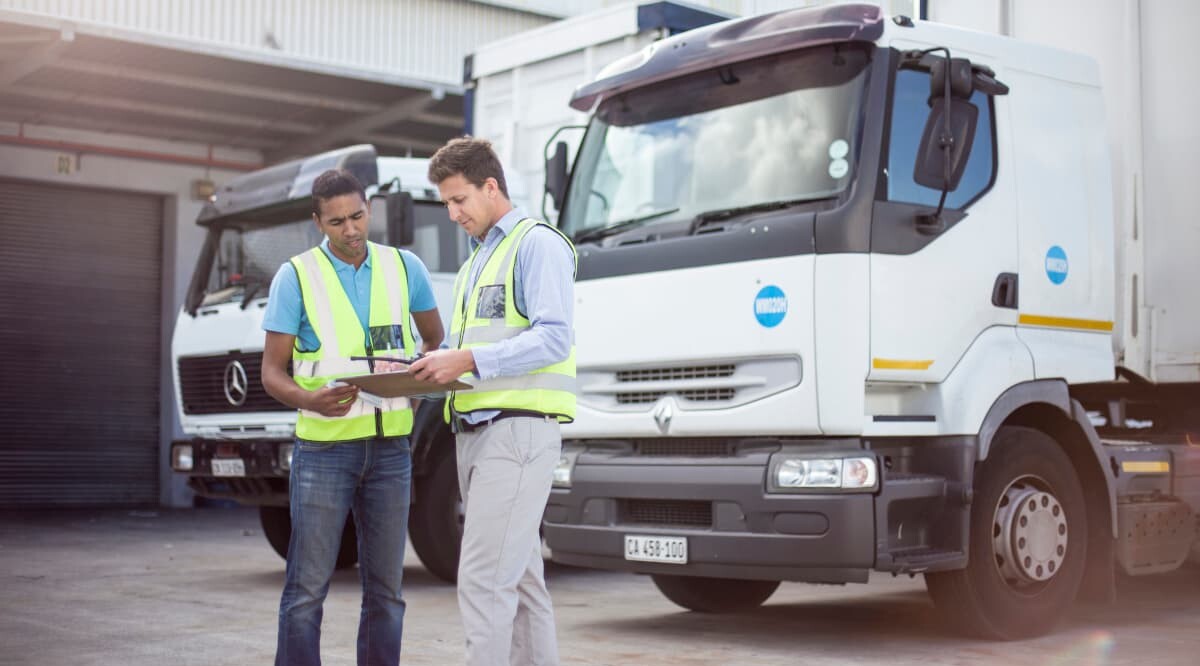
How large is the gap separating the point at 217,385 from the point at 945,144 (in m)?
5.47

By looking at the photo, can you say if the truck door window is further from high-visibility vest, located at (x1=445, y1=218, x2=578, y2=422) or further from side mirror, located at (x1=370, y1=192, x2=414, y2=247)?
side mirror, located at (x1=370, y1=192, x2=414, y2=247)

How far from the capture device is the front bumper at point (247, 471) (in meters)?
9.45

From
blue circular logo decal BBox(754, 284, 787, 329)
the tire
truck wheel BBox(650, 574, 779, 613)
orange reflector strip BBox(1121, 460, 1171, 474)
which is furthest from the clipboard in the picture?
the tire

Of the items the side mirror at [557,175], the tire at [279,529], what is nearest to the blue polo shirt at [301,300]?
the side mirror at [557,175]

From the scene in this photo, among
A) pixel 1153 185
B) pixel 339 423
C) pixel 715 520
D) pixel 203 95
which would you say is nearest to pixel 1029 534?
pixel 715 520

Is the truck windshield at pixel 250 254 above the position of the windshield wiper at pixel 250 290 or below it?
above

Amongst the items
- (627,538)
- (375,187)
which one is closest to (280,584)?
(375,187)

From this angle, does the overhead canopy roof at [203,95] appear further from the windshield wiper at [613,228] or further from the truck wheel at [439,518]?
the windshield wiper at [613,228]

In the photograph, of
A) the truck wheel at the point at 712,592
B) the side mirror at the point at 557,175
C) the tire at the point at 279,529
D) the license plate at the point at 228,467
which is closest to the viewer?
the side mirror at the point at 557,175

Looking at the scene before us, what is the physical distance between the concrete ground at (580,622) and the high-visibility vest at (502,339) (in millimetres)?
2428

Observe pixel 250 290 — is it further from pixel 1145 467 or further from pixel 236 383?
pixel 1145 467

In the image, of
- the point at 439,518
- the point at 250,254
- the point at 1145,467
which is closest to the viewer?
the point at 1145,467

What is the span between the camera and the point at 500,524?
4.34 metres

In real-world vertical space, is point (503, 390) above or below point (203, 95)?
below
